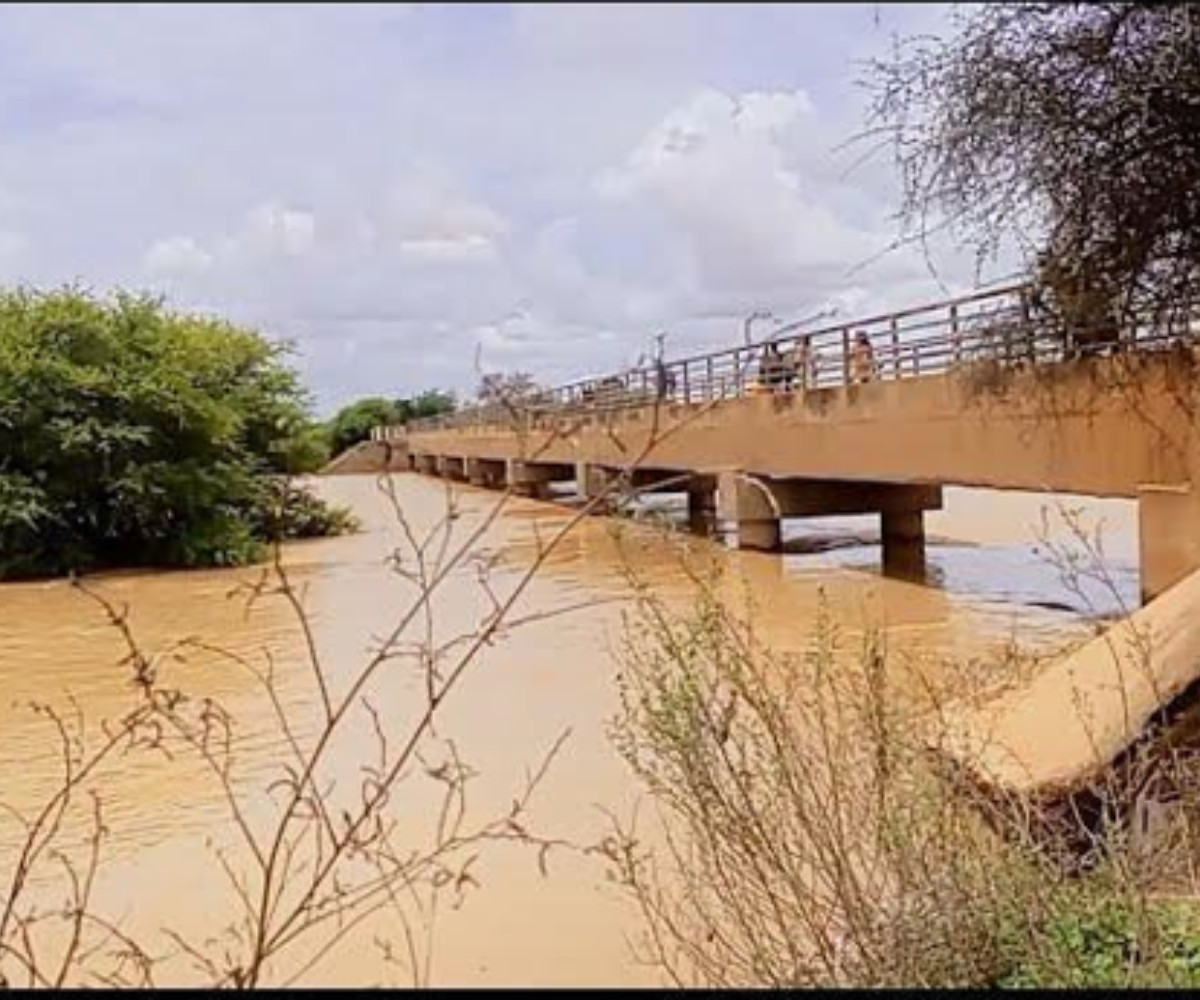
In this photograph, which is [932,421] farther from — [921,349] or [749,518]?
[749,518]

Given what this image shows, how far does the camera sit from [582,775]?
807 cm

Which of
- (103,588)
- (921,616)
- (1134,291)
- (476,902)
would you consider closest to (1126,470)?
(1134,291)

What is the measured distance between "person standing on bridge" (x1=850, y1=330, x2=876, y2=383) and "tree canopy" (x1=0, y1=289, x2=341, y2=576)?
387 inches

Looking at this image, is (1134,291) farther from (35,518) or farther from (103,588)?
(35,518)

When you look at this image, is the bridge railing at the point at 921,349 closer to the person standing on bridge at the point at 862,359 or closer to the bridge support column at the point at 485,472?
the person standing on bridge at the point at 862,359

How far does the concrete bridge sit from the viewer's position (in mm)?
10812

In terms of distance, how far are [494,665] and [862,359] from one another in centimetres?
741

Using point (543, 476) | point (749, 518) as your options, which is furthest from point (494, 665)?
point (543, 476)

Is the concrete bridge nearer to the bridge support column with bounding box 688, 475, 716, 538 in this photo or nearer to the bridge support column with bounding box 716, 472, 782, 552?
the bridge support column with bounding box 716, 472, 782, 552

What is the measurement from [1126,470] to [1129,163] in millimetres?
3799

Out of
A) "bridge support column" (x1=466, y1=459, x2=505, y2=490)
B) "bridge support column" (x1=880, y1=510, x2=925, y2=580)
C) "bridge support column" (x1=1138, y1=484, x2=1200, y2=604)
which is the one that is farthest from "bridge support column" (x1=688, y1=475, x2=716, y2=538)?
"bridge support column" (x1=466, y1=459, x2=505, y2=490)

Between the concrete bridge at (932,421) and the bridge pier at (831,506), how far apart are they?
3cm

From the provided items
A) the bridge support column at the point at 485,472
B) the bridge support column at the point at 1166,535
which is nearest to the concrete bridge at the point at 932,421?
the bridge support column at the point at 1166,535

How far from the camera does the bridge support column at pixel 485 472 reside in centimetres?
4866
